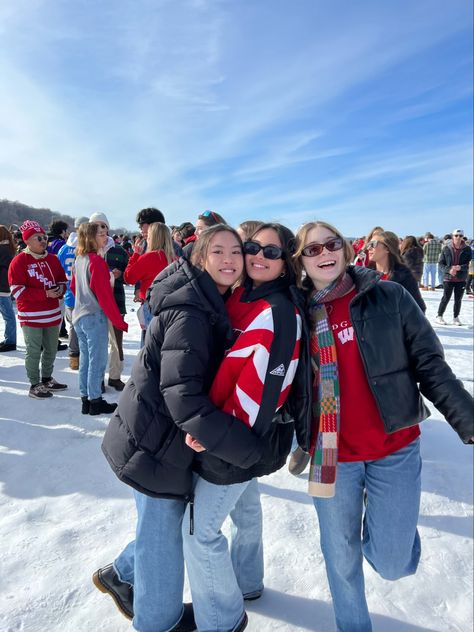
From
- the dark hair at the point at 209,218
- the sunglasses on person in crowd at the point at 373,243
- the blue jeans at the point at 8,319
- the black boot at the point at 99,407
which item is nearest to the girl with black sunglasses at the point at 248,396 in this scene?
the dark hair at the point at 209,218

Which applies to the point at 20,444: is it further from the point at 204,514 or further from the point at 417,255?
the point at 417,255

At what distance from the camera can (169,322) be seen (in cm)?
161

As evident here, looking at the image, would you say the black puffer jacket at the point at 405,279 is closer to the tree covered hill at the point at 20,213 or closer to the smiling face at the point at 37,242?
the smiling face at the point at 37,242

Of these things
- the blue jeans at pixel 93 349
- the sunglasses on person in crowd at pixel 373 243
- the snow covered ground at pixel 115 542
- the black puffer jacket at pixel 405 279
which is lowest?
the snow covered ground at pixel 115 542

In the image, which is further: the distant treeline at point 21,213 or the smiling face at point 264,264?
the distant treeline at point 21,213

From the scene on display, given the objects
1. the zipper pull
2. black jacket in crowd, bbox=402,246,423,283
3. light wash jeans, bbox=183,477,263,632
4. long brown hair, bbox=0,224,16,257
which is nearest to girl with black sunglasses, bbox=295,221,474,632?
light wash jeans, bbox=183,477,263,632

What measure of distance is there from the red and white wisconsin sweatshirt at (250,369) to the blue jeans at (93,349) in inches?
113

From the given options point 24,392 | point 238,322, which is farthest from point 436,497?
point 24,392

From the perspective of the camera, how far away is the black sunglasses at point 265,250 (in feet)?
5.93

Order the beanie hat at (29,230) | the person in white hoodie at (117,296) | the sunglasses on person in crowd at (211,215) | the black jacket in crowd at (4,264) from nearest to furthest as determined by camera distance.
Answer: the sunglasses on person in crowd at (211,215), the beanie hat at (29,230), the person in white hoodie at (117,296), the black jacket in crowd at (4,264)

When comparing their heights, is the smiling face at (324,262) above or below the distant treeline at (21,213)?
below

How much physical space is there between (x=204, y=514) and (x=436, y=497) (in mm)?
2241

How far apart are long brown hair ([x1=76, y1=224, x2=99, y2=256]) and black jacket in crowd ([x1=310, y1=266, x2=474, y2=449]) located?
3.03 meters

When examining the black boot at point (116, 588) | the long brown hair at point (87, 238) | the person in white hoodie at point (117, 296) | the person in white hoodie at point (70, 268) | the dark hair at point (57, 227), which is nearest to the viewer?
the black boot at point (116, 588)
